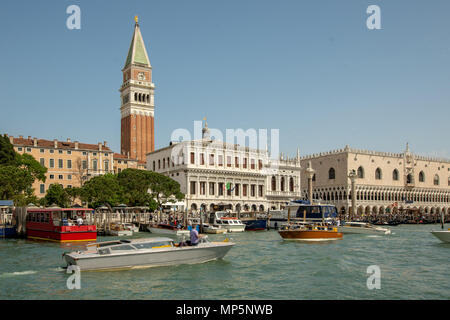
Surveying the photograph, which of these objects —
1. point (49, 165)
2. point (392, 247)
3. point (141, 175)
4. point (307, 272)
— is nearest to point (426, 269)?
point (307, 272)

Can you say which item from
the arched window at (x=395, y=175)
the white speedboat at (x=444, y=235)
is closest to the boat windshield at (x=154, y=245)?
the white speedboat at (x=444, y=235)

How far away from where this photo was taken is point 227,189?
60719 millimetres

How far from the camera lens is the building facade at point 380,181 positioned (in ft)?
249

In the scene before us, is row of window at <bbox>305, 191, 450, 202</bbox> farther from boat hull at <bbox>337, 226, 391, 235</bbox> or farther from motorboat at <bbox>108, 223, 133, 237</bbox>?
motorboat at <bbox>108, 223, 133, 237</bbox>

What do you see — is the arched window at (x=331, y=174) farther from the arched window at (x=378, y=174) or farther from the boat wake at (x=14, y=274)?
the boat wake at (x=14, y=274)

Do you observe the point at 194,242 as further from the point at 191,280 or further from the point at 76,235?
the point at 76,235

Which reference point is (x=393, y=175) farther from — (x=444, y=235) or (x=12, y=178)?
(x=12, y=178)

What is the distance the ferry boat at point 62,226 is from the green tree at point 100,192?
10870 millimetres

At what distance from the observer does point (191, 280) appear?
15062mm

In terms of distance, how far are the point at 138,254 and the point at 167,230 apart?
21396 millimetres

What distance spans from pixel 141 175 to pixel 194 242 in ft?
104

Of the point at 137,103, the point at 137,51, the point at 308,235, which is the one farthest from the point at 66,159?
the point at 308,235

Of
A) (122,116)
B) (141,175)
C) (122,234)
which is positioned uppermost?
(122,116)

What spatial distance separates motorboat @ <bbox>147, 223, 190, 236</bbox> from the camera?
3653 cm
